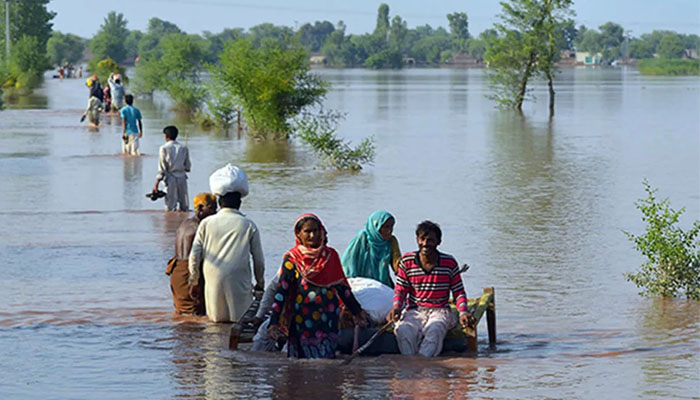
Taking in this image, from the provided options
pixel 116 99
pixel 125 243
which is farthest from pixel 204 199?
pixel 116 99

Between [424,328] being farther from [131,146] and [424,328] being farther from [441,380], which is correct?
[131,146]

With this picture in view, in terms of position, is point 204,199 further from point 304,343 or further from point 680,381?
point 680,381

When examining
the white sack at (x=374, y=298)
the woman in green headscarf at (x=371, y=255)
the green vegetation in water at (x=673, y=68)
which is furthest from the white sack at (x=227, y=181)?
the green vegetation in water at (x=673, y=68)

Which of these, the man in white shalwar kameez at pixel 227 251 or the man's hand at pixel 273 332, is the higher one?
the man in white shalwar kameez at pixel 227 251

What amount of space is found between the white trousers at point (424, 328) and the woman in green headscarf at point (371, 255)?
25.6 inches

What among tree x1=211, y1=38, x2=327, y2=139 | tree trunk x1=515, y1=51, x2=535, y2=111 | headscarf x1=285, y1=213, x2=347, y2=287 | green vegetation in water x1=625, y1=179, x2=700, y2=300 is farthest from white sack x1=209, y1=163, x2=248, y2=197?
tree trunk x1=515, y1=51, x2=535, y2=111

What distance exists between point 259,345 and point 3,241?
667 centimetres

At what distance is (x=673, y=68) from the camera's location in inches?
5177

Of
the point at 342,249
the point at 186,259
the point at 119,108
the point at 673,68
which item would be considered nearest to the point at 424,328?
the point at 186,259

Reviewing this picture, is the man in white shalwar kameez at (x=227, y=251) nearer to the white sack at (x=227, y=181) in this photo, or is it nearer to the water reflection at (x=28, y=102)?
the white sack at (x=227, y=181)

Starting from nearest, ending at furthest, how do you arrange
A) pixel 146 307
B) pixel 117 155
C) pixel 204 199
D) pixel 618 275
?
pixel 204 199, pixel 146 307, pixel 618 275, pixel 117 155

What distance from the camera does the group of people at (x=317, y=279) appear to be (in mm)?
7387

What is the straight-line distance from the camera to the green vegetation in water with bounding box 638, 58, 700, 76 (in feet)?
422

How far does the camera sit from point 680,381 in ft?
24.8
